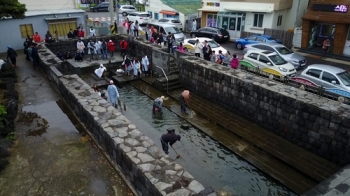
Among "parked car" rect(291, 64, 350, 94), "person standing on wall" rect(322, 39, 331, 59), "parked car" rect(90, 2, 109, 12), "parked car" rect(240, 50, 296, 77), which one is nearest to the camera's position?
"parked car" rect(291, 64, 350, 94)

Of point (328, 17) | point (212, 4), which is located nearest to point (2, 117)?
point (328, 17)

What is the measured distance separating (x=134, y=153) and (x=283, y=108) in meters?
6.69

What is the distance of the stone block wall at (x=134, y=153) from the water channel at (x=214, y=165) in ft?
7.83

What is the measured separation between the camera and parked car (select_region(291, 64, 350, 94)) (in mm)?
13360

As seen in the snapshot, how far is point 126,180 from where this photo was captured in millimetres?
6875

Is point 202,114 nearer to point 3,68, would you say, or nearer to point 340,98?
point 340,98

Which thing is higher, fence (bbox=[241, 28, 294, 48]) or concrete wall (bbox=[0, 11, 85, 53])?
concrete wall (bbox=[0, 11, 85, 53])

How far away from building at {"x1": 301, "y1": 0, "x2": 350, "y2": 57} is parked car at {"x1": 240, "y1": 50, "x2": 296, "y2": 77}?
857 centimetres

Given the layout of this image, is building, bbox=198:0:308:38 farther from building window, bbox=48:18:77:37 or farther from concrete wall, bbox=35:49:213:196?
concrete wall, bbox=35:49:213:196

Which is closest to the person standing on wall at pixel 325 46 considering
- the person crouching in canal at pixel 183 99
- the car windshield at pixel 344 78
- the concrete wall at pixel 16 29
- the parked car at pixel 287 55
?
the parked car at pixel 287 55

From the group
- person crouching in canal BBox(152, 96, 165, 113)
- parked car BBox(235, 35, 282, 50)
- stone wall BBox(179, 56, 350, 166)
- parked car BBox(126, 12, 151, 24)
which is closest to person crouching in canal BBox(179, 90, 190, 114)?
person crouching in canal BBox(152, 96, 165, 113)

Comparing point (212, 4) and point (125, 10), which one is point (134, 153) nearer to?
point (212, 4)

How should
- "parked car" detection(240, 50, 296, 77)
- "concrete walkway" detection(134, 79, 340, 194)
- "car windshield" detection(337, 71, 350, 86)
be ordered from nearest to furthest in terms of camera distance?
"concrete walkway" detection(134, 79, 340, 194), "car windshield" detection(337, 71, 350, 86), "parked car" detection(240, 50, 296, 77)

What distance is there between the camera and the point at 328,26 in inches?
952
